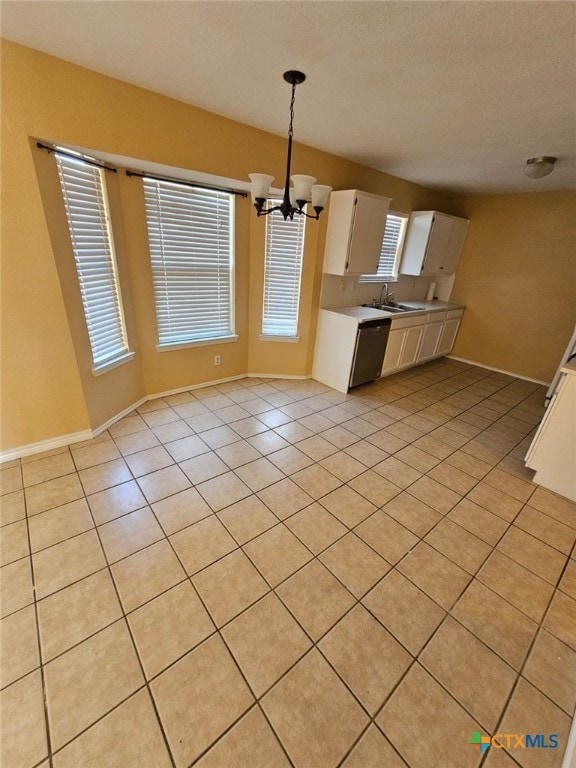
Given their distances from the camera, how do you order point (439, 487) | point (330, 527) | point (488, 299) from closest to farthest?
1. point (330, 527)
2. point (439, 487)
3. point (488, 299)

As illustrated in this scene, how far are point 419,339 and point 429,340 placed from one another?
0.34 m

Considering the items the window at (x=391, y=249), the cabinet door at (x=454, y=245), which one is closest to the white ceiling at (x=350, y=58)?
the window at (x=391, y=249)

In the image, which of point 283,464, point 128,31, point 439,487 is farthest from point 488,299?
point 128,31

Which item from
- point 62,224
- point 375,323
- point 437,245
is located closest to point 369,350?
point 375,323

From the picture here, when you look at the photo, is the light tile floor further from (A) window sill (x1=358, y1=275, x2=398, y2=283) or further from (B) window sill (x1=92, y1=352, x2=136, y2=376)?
(A) window sill (x1=358, y1=275, x2=398, y2=283)

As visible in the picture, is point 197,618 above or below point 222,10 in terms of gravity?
below

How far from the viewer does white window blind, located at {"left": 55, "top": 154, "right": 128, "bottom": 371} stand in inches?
90.7

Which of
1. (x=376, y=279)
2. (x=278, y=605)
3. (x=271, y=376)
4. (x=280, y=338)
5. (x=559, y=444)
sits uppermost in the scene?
(x=376, y=279)

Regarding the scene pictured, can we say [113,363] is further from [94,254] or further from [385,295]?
[385,295]

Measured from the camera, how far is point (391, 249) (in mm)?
4742

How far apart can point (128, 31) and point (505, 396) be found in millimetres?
5007

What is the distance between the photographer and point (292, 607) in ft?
5.22

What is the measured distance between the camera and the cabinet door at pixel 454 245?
4.86 m

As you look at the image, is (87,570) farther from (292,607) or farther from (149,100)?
(149,100)
